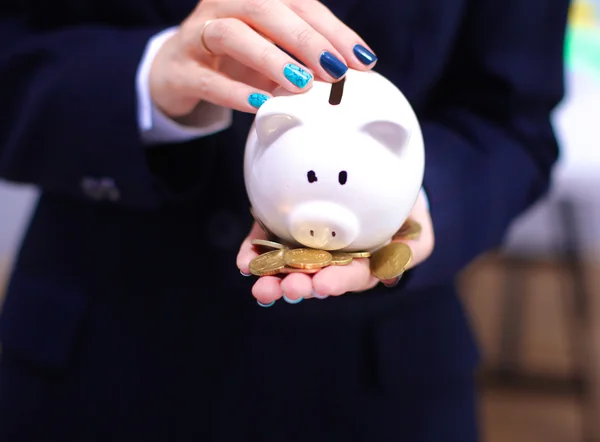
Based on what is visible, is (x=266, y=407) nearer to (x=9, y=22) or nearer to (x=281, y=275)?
(x=281, y=275)

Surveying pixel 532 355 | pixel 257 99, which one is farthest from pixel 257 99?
pixel 532 355

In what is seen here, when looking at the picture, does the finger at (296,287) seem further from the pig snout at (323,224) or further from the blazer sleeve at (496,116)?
the blazer sleeve at (496,116)

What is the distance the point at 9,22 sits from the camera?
0.61 metres

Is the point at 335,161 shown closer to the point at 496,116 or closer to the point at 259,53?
the point at 259,53

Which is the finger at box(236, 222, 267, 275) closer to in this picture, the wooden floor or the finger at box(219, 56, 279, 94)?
the finger at box(219, 56, 279, 94)

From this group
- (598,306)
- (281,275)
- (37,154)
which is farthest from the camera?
(598,306)

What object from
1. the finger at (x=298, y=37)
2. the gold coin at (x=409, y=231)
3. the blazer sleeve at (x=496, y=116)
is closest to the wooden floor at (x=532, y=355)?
the blazer sleeve at (x=496, y=116)

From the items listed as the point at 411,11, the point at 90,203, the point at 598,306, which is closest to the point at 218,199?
the point at 90,203

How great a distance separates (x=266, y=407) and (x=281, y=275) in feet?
0.93

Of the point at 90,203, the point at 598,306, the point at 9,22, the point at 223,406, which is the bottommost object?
the point at 598,306

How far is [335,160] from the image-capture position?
0.38 m

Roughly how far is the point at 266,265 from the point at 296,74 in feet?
0.35

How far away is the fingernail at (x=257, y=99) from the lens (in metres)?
0.39

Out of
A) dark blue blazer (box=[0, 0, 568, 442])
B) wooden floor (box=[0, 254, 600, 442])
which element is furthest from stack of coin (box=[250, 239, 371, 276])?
wooden floor (box=[0, 254, 600, 442])
